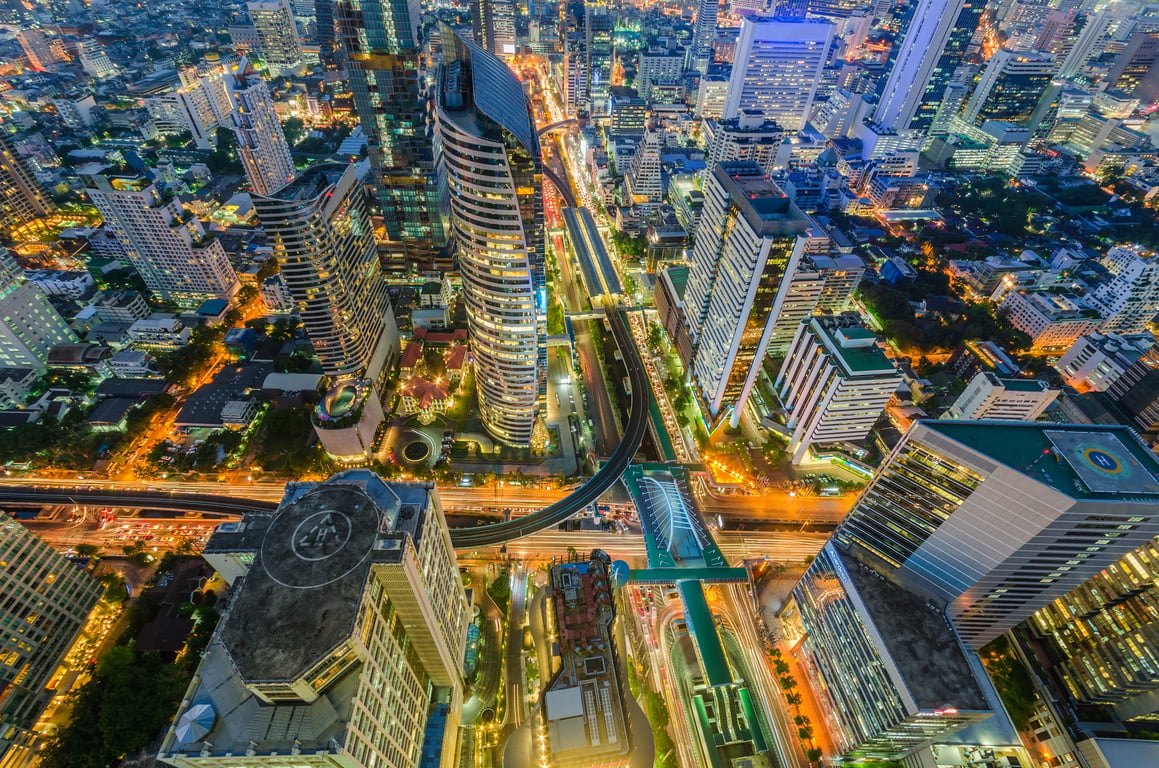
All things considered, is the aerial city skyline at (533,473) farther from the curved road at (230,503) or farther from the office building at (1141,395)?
the office building at (1141,395)

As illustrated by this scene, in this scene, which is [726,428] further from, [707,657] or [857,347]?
[707,657]

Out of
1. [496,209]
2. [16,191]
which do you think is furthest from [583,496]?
[16,191]

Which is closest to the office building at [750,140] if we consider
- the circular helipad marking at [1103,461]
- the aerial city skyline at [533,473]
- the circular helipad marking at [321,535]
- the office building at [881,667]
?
the aerial city skyline at [533,473]

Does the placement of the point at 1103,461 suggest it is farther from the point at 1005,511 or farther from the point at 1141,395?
the point at 1141,395

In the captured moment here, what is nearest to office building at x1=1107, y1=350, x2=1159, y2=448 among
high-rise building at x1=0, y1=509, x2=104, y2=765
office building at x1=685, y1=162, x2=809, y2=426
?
office building at x1=685, y1=162, x2=809, y2=426

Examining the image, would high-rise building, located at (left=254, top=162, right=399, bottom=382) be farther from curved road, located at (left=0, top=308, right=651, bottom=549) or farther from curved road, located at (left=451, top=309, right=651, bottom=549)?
curved road, located at (left=451, top=309, right=651, bottom=549)
